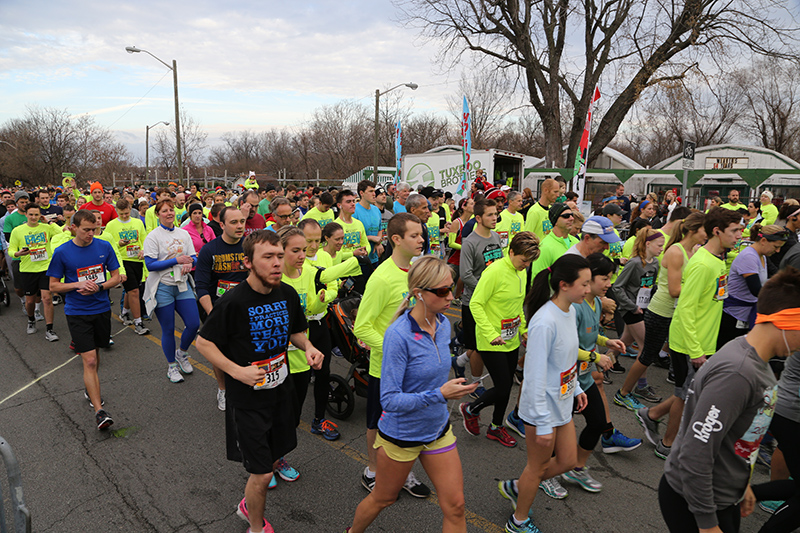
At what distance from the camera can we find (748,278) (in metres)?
4.77

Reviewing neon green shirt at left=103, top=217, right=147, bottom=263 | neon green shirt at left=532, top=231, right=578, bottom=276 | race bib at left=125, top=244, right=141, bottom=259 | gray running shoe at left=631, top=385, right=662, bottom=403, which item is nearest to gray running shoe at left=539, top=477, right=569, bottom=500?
neon green shirt at left=532, top=231, right=578, bottom=276

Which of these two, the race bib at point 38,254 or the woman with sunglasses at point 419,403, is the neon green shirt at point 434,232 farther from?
the race bib at point 38,254

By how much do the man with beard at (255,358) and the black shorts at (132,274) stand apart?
6.07 metres

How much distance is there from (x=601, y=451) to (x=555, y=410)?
1848 mm

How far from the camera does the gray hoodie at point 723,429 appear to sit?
207cm

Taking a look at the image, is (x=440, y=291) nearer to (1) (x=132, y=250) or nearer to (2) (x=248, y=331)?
(2) (x=248, y=331)

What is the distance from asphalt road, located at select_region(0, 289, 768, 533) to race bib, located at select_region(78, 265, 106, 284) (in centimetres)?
145

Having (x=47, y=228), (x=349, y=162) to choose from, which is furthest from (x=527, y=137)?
(x=47, y=228)

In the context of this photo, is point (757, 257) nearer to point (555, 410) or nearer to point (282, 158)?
point (555, 410)

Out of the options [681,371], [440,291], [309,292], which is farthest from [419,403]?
[681,371]

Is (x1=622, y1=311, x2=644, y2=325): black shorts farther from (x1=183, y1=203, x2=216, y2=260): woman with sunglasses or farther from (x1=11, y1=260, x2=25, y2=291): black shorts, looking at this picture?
(x1=11, y1=260, x2=25, y2=291): black shorts

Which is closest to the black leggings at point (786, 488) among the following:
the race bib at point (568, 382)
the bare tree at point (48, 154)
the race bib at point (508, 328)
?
the race bib at point (568, 382)

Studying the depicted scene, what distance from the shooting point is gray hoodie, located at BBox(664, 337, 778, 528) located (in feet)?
6.78

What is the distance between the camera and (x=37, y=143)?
38.0m
